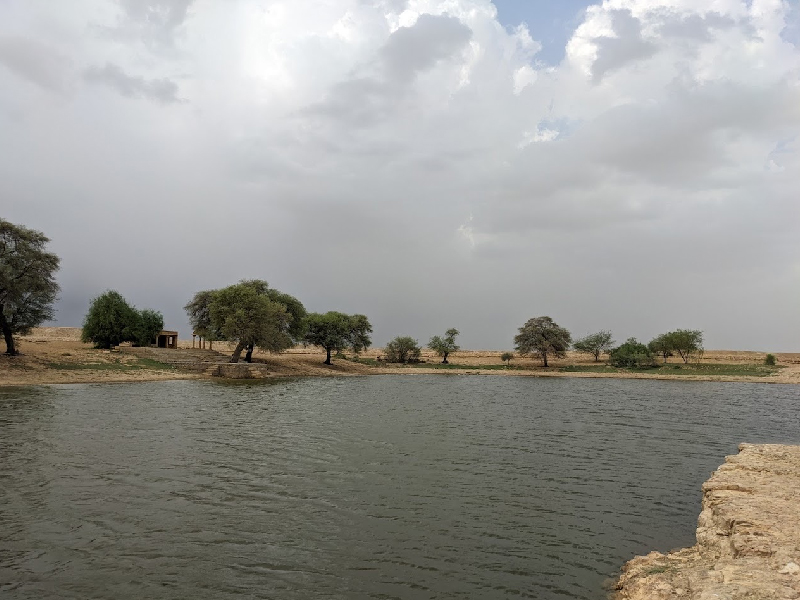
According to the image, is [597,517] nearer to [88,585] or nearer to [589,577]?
[589,577]

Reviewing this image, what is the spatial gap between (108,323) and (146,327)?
30.7 ft

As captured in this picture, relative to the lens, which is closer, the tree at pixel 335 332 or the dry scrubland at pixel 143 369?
the dry scrubland at pixel 143 369

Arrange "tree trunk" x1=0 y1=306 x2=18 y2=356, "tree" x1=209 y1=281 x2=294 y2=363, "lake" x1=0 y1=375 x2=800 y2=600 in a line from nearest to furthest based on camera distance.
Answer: "lake" x1=0 y1=375 x2=800 y2=600 → "tree trunk" x1=0 y1=306 x2=18 y2=356 → "tree" x1=209 y1=281 x2=294 y2=363

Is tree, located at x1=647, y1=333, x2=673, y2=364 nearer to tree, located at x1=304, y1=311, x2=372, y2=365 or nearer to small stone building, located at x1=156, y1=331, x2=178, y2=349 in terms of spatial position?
tree, located at x1=304, y1=311, x2=372, y2=365

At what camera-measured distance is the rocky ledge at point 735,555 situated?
830cm

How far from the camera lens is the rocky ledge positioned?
327 inches

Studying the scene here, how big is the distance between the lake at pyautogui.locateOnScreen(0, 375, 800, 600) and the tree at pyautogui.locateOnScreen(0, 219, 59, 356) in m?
28.8

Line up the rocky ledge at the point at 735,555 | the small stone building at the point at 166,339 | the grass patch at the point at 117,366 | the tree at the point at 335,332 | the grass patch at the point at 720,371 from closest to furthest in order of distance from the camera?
the rocky ledge at the point at 735,555 < the grass patch at the point at 117,366 < the grass patch at the point at 720,371 < the small stone building at the point at 166,339 < the tree at the point at 335,332

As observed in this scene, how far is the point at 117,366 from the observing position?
61031 mm

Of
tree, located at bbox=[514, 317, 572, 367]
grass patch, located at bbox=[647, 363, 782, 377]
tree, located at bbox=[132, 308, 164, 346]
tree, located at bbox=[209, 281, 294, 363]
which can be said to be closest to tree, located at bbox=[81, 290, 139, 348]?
tree, located at bbox=[132, 308, 164, 346]

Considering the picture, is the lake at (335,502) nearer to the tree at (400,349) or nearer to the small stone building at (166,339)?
the small stone building at (166,339)

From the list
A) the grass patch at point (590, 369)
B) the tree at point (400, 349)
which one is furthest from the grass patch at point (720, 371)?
the tree at point (400, 349)

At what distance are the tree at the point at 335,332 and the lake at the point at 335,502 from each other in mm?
65310

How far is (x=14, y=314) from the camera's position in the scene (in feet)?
187
